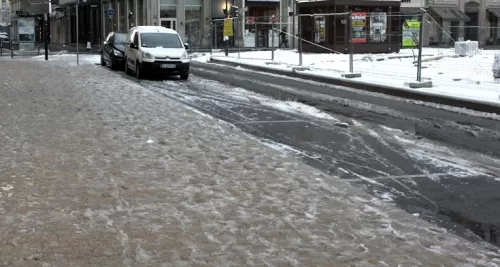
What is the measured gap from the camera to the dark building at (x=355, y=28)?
2895 centimetres

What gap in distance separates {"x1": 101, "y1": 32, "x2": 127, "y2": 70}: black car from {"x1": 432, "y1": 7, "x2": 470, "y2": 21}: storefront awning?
122ft

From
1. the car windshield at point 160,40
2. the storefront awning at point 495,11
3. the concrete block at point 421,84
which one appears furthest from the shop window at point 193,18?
the concrete block at point 421,84

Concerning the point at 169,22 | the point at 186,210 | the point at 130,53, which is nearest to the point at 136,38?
the point at 130,53

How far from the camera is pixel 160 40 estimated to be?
69.1ft

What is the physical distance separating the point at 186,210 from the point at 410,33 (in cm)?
2270

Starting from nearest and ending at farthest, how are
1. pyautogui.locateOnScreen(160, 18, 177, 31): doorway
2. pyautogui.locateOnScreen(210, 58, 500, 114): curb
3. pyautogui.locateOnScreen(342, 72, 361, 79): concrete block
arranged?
1. pyautogui.locateOnScreen(210, 58, 500, 114): curb
2. pyautogui.locateOnScreen(342, 72, 361, 79): concrete block
3. pyautogui.locateOnScreen(160, 18, 177, 31): doorway

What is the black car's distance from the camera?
2412 cm

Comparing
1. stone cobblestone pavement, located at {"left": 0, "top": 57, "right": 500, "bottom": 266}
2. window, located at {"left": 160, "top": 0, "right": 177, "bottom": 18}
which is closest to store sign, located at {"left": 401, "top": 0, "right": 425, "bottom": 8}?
window, located at {"left": 160, "top": 0, "right": 177, "bottom": 18}

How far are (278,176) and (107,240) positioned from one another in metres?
2.63

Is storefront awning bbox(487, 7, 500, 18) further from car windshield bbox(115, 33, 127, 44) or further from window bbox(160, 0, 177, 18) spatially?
car windshield bbox(115, 33, 127, 44)

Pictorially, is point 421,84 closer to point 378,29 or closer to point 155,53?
point 155,53

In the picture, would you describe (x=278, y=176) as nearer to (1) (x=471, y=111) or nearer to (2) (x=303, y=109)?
(2) (x=303, y=109)

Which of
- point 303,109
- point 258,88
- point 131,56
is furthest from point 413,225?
point 131,56

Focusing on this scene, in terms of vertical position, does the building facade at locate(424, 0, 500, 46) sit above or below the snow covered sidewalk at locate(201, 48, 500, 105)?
above
